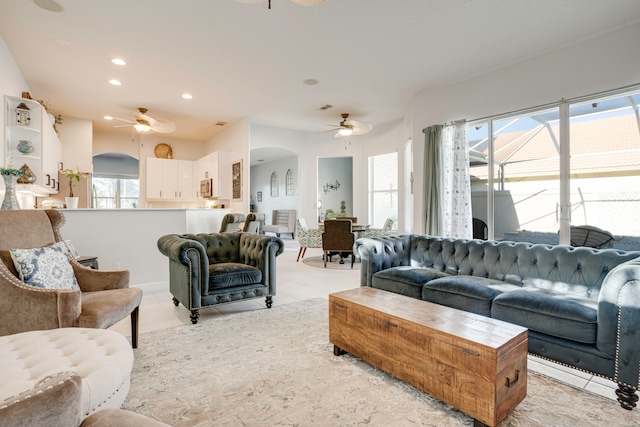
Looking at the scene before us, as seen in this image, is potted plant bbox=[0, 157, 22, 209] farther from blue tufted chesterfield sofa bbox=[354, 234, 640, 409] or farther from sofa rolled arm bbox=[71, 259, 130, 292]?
blue tufted chesterfield sofa bbox=[354, 234, 640, 409]

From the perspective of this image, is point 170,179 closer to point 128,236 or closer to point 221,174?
point 221,174

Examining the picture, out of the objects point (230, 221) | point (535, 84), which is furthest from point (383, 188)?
point (230, 221)

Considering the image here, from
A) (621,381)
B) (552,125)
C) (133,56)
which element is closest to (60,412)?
(621,381)

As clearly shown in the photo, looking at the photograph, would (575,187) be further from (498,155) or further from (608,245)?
(498,155)

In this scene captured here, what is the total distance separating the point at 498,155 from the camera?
4.45 m

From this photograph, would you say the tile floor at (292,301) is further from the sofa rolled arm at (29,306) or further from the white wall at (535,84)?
the white wall at (535,84)

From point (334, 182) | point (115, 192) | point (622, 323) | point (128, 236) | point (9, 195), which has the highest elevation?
point (334, 182)

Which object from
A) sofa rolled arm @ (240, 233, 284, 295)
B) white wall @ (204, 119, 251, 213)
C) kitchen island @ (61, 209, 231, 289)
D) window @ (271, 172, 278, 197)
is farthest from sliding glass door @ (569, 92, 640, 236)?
window @ (271, 172, 278, 197)

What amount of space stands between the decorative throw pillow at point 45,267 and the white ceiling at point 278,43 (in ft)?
7.59

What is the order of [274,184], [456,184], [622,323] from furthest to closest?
[274,184], [456,184], [622,323]

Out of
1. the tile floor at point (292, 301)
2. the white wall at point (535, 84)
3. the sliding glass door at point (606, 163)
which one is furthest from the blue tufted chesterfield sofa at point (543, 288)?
the white wall at point (535, 84)

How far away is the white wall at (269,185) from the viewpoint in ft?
37.2

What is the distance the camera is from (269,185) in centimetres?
1252

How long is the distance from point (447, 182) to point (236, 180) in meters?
4.52
